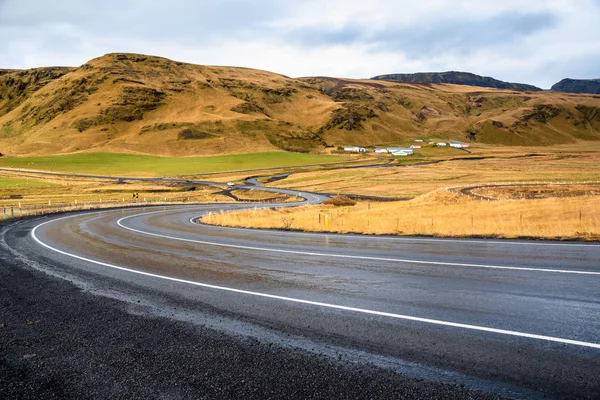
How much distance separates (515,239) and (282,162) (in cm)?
13808

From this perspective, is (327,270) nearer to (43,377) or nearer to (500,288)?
(500,288)

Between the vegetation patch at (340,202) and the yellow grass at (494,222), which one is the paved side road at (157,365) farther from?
the vegetation patch at (340,202)

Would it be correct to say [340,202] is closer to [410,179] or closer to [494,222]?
[494,222]

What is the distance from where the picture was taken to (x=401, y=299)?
8578mm

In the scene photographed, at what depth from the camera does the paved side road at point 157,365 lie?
5.14m

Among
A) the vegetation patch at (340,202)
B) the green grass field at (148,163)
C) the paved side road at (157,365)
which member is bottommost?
the vegetation patch at (340,202)

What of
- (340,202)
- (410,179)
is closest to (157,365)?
(340,202)

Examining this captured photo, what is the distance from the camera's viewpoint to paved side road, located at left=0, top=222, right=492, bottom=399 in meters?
5.14

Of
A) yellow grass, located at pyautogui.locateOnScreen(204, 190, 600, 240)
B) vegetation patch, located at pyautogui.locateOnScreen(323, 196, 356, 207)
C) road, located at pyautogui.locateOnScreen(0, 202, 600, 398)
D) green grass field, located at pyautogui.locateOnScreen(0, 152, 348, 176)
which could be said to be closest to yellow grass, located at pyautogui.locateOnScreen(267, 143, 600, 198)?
vegetation patch, located at pyautogui.locateOnScreen(323, 196, 356, 207)

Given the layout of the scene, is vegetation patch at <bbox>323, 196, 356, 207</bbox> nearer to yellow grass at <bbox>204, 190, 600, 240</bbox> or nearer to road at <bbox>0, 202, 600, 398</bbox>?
yellow grass at <bbox>204, 190, 600, 240</bbox>

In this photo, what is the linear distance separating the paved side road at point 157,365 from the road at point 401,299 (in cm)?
16

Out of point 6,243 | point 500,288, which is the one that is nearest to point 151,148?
point 6,243

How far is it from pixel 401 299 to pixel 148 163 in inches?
6191

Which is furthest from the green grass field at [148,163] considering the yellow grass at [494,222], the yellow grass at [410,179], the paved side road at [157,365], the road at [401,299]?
the paved side road at [157,365]
